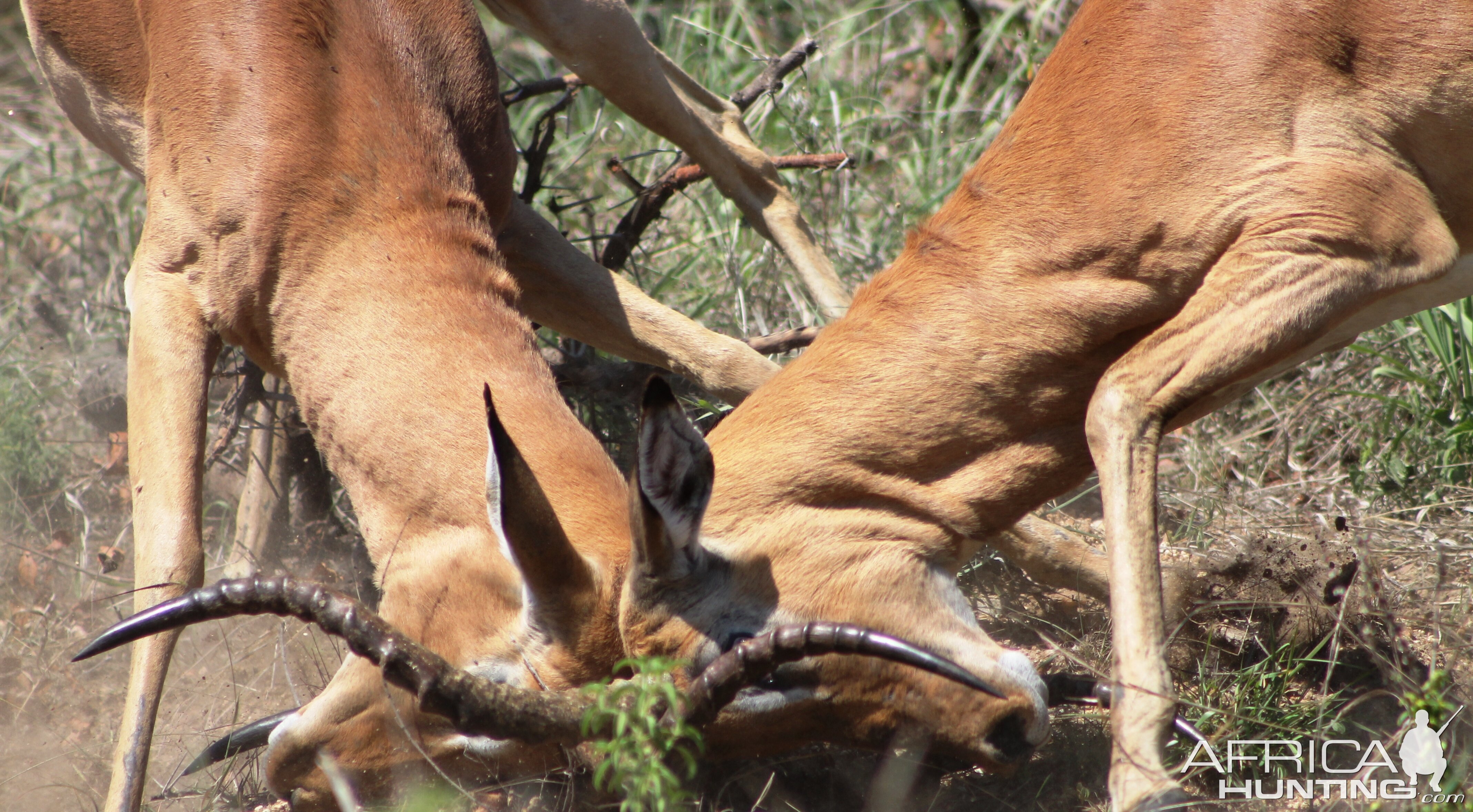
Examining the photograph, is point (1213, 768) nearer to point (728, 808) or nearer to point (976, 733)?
point (976, 733)

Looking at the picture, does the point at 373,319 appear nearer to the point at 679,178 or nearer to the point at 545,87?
the point at 679,178

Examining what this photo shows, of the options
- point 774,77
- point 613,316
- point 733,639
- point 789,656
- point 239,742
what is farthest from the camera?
point 774,77

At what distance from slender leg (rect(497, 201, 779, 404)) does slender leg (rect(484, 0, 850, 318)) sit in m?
0.68

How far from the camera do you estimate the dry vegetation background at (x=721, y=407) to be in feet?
12.3

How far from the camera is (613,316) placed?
4.80 metres

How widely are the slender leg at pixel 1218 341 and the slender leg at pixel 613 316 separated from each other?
66.8 inches

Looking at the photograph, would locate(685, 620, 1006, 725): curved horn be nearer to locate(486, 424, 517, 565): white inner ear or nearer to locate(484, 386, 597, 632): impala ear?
locate(484, 386, 597, 632): impala ear

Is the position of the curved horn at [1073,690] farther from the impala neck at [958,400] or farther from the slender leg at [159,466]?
the slender leg at [159,466]

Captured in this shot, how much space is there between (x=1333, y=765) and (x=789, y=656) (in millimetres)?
1739

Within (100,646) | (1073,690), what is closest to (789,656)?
(1073,690)

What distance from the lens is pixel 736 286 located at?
6027mm

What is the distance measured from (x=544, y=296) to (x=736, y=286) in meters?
1.39

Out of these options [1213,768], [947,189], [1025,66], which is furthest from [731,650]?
[1025,66]

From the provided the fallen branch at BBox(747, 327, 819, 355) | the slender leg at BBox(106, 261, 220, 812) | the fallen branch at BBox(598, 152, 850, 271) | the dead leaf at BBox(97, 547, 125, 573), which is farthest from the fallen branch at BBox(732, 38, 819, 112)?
the dead leaf at BBox(97, 547, 125, 573)
